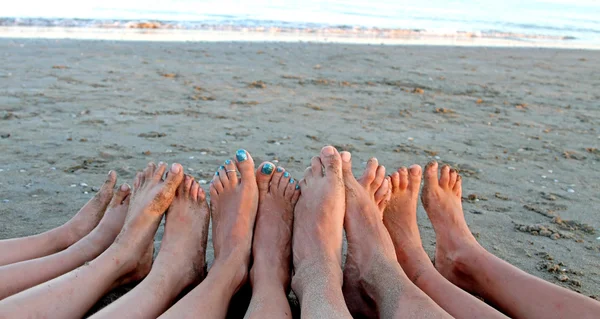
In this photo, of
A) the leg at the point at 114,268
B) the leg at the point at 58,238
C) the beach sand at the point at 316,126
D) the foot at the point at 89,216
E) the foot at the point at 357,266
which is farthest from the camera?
the beach sand at the point at 316,126

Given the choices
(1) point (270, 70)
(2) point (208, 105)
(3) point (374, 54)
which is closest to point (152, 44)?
(1) point (270, 70)

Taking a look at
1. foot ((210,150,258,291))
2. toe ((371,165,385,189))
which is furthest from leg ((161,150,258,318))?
toe ((371,165,385,189))

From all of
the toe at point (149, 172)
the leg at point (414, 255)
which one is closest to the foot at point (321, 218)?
the leg at point (414, 255)

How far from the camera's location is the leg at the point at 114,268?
1.42m

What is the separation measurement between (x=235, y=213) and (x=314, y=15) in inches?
494

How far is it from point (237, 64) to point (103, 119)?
2658 mm

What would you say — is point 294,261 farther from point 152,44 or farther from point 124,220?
point 152,44

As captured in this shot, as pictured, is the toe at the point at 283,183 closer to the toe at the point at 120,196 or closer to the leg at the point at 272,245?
the leg at the point at 272,245

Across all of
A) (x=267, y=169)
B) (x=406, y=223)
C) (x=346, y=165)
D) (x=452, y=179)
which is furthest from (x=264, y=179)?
(x=452, y=179)

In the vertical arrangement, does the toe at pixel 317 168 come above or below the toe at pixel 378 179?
above

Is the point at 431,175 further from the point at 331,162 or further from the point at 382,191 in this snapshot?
the point at 331,162

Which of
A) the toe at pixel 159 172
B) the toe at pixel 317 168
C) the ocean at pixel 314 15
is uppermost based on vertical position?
the ocean at pixel 314 15

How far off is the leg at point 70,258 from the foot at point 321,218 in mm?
632

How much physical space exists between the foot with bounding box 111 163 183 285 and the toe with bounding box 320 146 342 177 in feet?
1.74
